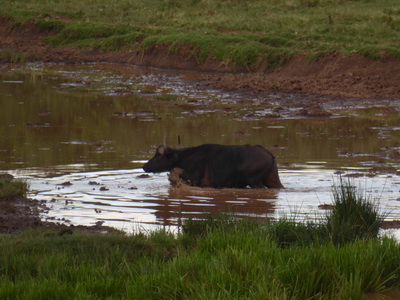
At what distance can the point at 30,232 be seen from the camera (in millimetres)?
7770

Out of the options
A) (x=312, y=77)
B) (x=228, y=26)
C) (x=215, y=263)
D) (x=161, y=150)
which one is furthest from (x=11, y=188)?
(x=228, y=26)

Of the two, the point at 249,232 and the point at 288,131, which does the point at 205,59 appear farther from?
the point at 249,232

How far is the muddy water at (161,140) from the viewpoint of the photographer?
10.6 metres

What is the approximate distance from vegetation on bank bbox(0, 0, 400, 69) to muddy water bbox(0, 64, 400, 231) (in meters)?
2.35

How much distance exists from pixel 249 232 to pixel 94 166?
696 cm

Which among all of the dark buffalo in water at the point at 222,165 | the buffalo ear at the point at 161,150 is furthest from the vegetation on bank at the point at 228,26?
the buffalo ear at the point at 161,150

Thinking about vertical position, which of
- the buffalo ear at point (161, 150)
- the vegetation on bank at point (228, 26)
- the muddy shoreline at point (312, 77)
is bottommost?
the buffalo ear at point (161, 150)

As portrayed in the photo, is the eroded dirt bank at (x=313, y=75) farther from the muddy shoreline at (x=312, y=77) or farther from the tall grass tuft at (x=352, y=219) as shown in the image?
the tall grass tuft at (x=352, y=219)

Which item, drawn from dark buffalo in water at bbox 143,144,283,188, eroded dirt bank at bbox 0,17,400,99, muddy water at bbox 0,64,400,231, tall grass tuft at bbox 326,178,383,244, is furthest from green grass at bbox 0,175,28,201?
eroded dirt bank at bbox 0,17,400,99

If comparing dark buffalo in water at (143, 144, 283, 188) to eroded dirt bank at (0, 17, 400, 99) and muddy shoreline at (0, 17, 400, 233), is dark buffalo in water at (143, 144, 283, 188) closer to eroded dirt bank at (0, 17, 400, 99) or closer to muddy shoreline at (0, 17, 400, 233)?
muddy shoreline at (0, 17, 400, 233)

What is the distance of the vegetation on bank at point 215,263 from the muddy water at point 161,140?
2.28ft

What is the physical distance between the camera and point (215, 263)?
5.87 meters

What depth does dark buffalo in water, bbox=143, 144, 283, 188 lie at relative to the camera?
11.9 meters

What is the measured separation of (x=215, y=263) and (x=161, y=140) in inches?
→ 412
